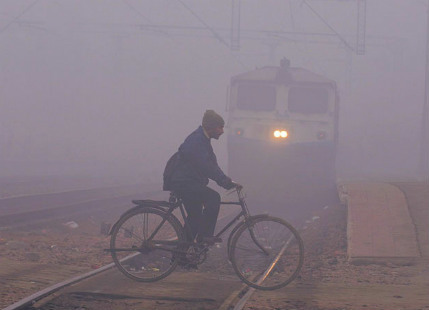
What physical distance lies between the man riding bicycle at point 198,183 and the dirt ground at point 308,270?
0.90 meters

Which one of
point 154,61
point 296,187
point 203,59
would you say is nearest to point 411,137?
point 203,59

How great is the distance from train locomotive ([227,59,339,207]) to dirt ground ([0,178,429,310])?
5.17m

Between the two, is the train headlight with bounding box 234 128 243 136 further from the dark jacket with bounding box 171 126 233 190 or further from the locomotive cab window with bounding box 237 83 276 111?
the dark jacket with bounding box 171 126 233 190

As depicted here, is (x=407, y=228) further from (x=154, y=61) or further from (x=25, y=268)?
(x=154, y=61)

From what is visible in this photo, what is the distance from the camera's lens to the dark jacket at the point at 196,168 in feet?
23.0

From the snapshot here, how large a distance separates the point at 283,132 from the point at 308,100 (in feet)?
3.74

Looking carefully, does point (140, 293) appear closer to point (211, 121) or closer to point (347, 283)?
point (211, 121)

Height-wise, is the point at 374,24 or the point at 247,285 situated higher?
the point at 374,24

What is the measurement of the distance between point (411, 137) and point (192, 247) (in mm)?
50443

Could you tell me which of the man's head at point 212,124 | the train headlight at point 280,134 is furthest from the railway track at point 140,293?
the train headlight at point 280,134

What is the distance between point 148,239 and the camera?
7230 mm

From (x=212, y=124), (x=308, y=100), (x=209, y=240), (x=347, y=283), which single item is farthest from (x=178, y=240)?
(x=308, y=100)

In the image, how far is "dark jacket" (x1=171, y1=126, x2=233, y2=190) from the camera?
7.00 metres

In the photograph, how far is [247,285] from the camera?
282 inches
